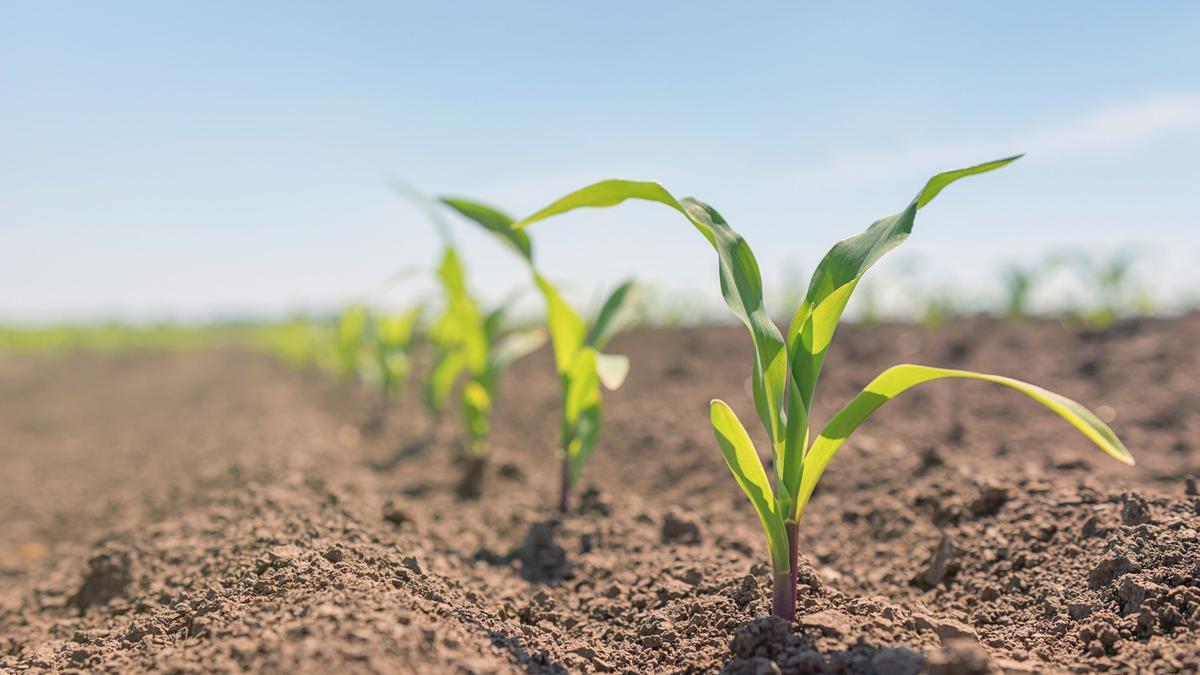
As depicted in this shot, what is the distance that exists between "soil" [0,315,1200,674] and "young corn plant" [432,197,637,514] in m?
0.25

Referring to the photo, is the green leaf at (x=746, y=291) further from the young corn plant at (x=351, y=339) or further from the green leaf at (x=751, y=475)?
the young corn plant at (x=351, y=339)

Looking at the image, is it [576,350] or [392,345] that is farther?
[392,345]

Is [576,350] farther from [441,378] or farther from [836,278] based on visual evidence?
[441,378]

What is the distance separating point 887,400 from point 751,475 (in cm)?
29

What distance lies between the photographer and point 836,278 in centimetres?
147

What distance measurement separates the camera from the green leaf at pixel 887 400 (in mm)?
1191

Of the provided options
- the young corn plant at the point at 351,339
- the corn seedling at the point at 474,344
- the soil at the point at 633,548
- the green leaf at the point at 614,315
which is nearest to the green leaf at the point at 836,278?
the soil at the point at 633,548

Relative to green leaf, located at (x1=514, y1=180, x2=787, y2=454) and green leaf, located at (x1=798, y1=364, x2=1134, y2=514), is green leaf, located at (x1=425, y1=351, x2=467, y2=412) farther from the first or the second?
green leaf, located at (x1=798, y1=364, x2=1134, y2=514)

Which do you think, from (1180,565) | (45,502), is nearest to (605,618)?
(1180,565)

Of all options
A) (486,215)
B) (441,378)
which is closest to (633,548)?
(486,215)

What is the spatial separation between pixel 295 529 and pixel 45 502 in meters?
2.78

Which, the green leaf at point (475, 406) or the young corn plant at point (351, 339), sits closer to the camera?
the green leaf at point (475, 406)

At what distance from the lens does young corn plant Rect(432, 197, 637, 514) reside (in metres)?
2.47

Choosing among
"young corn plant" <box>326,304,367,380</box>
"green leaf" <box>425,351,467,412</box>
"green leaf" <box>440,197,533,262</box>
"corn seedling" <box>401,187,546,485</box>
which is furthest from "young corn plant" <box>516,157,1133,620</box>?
"young corn plant" <box>326,304,367,380</box>
